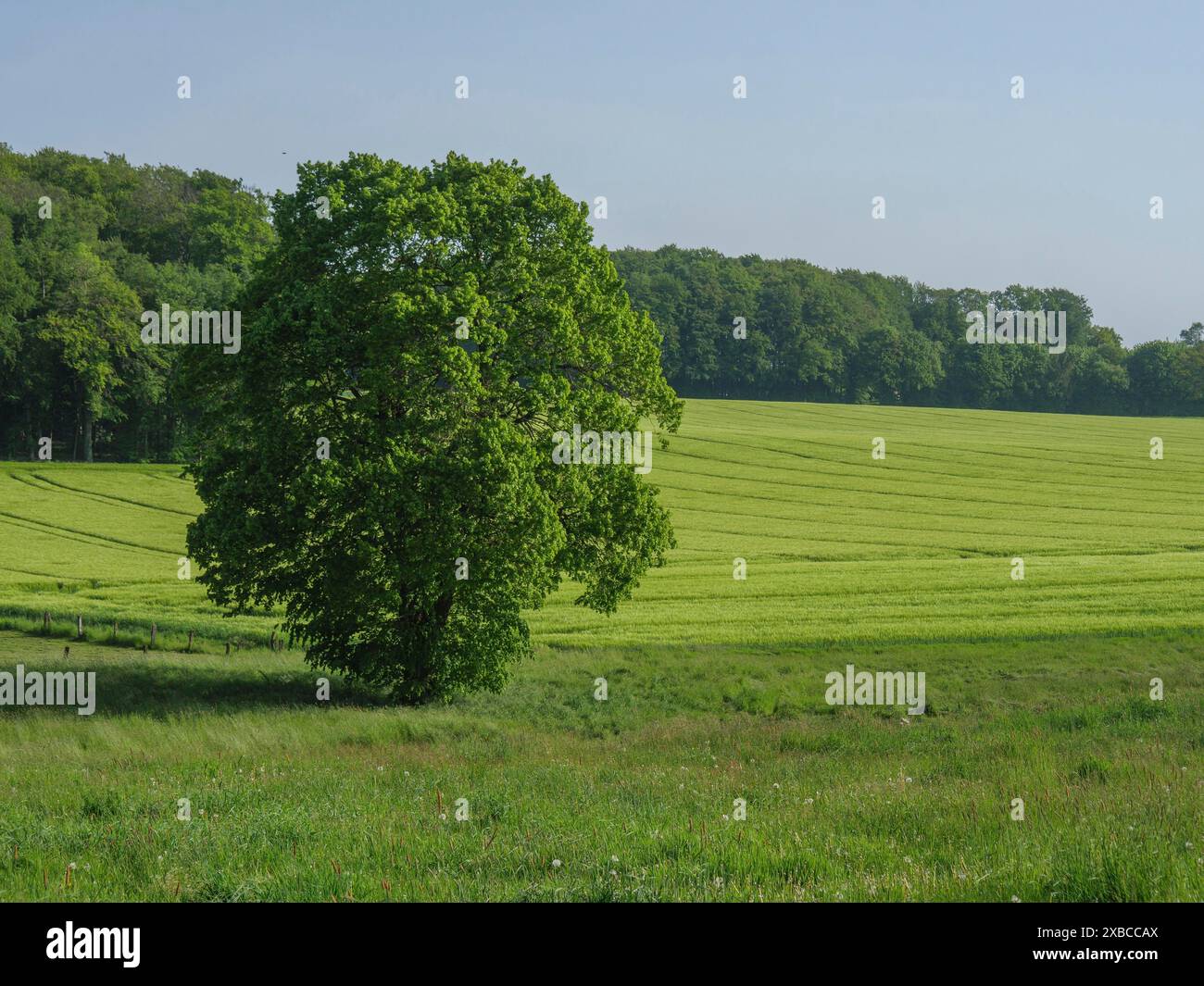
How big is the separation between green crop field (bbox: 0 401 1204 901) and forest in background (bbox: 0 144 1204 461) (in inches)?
1190

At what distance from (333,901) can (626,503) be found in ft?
68.8

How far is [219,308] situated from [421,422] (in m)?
80.7

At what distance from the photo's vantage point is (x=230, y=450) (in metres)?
26.7

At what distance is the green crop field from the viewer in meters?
7.73

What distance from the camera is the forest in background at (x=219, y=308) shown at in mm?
96125

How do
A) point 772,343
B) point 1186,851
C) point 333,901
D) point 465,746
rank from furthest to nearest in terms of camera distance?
point 772,343 < point 465,746 < point 1186,851 < point 333,901

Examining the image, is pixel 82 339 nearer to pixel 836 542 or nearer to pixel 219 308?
pixel 219 308

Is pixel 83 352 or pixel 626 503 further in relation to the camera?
pixel 83 352

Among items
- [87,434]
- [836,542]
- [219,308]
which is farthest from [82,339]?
[836,542]

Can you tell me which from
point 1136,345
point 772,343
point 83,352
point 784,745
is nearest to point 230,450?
point 784,745

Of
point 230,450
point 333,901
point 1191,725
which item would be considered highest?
point 230,450

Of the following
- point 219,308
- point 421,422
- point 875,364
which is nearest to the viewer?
point 421,422

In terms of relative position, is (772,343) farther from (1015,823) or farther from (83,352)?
(1015,823)

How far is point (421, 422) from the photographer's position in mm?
25266
